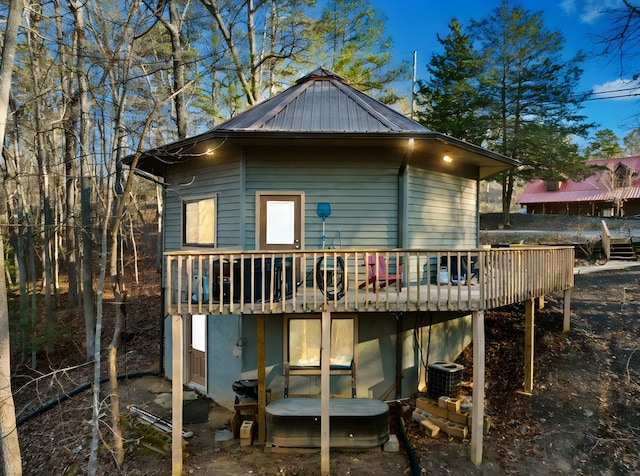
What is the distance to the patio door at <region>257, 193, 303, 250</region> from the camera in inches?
310

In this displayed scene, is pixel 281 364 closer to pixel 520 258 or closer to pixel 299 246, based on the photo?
pixel 299 246

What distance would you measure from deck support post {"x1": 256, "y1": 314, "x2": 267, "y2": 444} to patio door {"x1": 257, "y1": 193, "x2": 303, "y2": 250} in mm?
1659

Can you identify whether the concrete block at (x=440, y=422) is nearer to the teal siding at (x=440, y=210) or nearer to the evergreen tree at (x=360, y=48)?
the teal siding at (x=440, y=210)

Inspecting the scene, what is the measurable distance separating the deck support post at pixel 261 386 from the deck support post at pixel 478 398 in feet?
11.7

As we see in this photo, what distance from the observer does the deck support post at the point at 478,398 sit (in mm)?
5902

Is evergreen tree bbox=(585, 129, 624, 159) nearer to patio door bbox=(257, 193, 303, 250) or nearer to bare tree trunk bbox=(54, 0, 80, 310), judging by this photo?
patio door bbox=(257, 193, 303, 250)

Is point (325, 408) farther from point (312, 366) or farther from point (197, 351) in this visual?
point (197, 351)

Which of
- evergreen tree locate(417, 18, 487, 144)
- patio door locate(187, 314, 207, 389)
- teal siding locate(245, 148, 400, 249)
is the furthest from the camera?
evergreen tree locate(417, 18, 487, 144)

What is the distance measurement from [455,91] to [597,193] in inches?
508

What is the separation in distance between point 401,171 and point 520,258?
285 cm

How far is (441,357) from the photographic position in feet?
29.2

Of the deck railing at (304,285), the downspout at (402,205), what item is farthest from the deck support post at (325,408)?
the downspout at (402,205)

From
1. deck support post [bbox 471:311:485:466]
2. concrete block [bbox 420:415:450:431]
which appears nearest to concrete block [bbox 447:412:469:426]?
concrete block [bbox 420:415:450:431]

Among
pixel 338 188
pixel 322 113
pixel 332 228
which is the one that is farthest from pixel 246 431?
pixel 322 113
